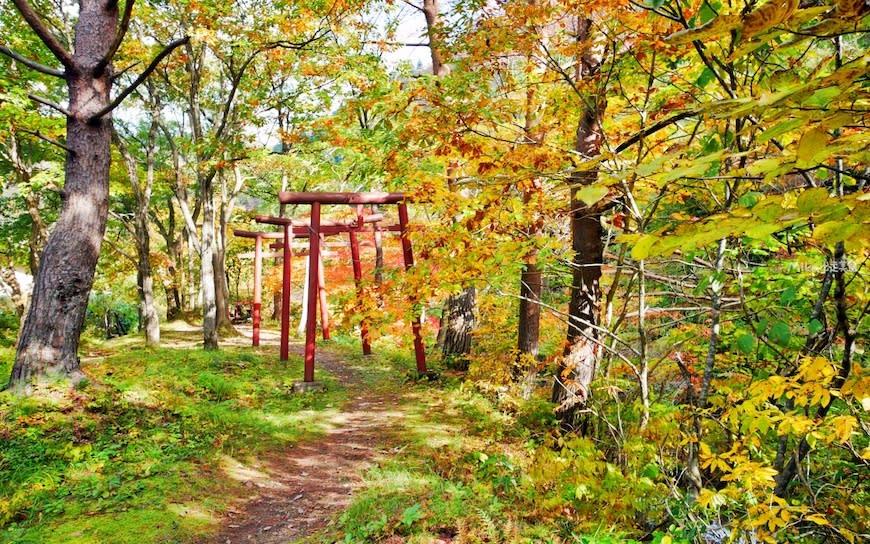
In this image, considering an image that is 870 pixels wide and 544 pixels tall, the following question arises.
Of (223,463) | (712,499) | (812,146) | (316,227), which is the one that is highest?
(316,227)

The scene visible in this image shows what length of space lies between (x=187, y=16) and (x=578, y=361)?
31.6 ft

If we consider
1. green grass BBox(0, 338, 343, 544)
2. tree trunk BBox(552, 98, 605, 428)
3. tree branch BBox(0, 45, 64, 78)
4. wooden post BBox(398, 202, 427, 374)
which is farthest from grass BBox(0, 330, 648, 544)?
tree branch BBox(0, 45, 64, 78)

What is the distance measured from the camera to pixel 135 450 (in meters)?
4.79

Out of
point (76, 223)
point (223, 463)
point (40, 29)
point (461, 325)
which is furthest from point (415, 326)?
point (40, 29)

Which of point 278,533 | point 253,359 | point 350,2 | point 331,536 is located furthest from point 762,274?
point 253,359

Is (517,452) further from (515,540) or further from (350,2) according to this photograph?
(350,2)

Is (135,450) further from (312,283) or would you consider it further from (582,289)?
(582,289)

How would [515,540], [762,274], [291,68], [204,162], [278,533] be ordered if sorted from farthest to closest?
[291,68]
[204,162]
[278,533]
[762,274]
[515,540]

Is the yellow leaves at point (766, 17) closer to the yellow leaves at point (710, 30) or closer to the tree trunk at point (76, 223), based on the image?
the yellow leaves at point (710, 30)

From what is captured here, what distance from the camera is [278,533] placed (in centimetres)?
385

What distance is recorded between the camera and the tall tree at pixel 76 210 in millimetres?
5125

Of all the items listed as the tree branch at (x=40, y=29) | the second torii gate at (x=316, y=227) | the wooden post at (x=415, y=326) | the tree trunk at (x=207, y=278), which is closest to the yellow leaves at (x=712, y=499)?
the second torii gate at (x=316, y=227)

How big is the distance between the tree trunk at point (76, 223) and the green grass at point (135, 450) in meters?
0.49

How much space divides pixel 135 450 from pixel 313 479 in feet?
6.15
